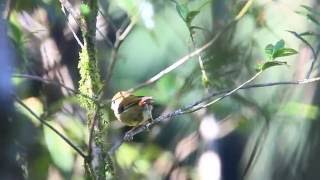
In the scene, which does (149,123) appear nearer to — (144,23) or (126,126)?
(126,126)

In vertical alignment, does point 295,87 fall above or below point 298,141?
above

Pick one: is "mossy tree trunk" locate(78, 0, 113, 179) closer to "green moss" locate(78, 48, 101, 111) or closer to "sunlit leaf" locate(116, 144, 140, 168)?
"green moss" locate(78, 48, 101, 111)

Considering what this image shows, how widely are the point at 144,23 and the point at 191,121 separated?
27cm

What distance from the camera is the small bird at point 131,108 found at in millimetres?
976

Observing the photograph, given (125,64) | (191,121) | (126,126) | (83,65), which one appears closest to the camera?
(83,65)

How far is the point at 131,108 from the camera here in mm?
978

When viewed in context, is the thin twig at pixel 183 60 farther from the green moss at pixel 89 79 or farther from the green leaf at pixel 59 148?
the green leaf at pixel 59 148

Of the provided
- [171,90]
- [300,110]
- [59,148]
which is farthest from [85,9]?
[300,110]

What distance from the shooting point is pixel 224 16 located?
49.4 inches

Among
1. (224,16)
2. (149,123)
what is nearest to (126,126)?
(149,123)

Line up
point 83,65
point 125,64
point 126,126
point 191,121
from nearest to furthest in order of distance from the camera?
point 83,65, point 126,126, point 125,64, point 191,121

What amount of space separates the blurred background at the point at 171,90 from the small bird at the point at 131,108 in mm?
37

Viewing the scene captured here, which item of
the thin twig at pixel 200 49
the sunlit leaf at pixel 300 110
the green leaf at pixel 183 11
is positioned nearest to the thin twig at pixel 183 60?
the thin twig at pixel 200 49

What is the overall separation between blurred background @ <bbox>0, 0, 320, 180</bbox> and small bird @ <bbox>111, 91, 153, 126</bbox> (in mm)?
37
